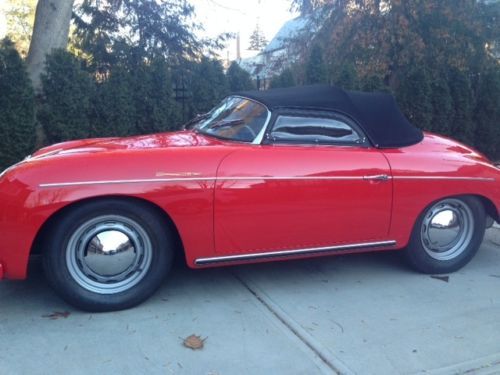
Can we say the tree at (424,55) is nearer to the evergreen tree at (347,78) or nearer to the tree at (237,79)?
the evergreen tree at (347,78)

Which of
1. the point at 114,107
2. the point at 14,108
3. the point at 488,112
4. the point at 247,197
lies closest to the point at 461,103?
the point at 488,112

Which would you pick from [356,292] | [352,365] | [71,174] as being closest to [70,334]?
[71,174]

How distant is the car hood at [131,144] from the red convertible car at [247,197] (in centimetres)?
2

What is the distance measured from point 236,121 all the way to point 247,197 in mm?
888

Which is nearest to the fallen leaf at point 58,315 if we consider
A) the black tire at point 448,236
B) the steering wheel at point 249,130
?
the steering wheel at point 249,130

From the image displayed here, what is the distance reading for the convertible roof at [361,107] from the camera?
13.0ft

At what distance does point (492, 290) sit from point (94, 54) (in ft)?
42.3

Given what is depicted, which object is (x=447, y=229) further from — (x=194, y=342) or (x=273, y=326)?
(x=194, y=342)

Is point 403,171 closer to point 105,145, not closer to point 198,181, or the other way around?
point 198,181

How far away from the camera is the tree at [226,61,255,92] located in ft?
28.2

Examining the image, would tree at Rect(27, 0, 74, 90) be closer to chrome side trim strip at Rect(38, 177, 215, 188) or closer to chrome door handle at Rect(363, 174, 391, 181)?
chrome side trim strip at Rect(38, 177, 215, 188)

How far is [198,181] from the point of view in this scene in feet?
10.9

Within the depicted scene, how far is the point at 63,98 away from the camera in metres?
6.69

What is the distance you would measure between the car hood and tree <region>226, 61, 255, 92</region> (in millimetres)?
4619
